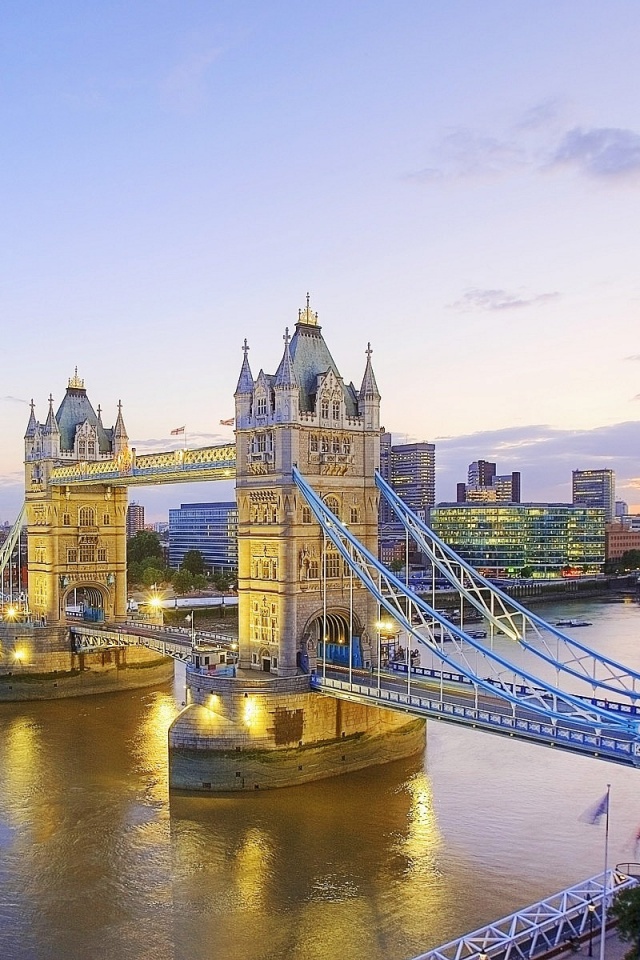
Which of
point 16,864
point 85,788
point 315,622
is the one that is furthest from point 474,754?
point 16,864

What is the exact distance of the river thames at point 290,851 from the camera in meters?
28.8

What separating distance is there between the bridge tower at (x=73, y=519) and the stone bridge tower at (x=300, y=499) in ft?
76.2

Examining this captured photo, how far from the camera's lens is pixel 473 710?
113 ft

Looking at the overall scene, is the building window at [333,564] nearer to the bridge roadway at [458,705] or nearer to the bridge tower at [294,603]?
the bridge tower at [294,603]

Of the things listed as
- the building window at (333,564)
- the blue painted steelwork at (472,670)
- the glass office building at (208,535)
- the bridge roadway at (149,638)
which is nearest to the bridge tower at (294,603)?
the building window at (333,564)

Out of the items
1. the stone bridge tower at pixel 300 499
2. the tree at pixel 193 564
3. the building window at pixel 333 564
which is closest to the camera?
the stone bridge tower at pixel 300 499

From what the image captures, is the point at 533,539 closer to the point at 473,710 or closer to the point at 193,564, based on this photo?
the point at 193,564

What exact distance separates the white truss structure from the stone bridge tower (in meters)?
18.6

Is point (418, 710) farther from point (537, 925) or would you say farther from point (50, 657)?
point (50, 657)

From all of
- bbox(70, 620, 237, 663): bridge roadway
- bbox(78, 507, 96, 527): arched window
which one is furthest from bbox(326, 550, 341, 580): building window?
bbox(78, 507, 96, 527): arched window

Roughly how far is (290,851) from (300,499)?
16367 millimetres

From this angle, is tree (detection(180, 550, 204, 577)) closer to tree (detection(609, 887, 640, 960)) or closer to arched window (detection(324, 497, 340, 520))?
arched window (detection(324, 497, 340, 520))

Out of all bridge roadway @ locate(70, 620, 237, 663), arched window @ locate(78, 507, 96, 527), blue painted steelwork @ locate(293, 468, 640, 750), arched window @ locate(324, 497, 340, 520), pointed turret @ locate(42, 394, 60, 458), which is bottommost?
bridge roadway @ locate(70, 620, 237, 663)

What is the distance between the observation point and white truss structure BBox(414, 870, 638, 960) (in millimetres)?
23281
